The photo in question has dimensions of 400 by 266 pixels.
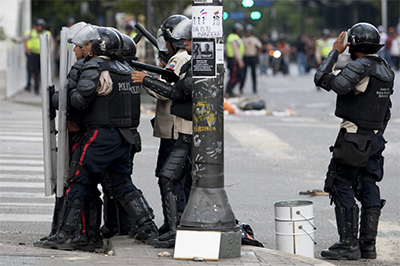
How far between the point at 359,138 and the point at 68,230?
2.53 metres

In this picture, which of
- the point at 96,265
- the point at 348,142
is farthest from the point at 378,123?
the point at 96,265

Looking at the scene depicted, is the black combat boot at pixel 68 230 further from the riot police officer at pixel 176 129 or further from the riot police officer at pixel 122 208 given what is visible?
the riot police officer at pixel 176 129

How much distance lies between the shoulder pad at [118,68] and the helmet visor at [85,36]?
25cm

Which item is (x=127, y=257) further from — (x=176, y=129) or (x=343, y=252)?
(x=343, y=252)

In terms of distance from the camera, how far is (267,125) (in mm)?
16688

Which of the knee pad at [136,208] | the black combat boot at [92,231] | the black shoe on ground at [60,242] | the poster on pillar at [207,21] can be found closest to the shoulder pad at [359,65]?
the poster on pillar at [207,21]

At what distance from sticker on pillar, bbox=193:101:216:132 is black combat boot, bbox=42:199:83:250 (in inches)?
51.5

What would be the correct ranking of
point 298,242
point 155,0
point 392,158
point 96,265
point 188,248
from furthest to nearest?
point 155,0 → point 392,158 → point 298,242 → point 188,248 → point 96,265

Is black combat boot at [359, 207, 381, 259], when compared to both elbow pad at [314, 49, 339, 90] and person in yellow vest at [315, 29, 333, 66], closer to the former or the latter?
elbow pad at [314, 49, 339, 90]

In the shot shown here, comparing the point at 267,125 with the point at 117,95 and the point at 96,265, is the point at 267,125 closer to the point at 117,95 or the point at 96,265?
the point at 117,95

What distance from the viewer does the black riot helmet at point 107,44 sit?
6.89 m

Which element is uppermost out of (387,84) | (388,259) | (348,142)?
(387,84)

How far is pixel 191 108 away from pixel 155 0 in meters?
27.9

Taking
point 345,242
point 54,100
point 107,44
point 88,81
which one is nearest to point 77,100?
point 88,81
